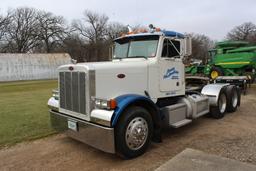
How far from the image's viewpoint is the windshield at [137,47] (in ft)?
16.7

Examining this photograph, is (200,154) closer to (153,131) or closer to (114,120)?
(153,131)

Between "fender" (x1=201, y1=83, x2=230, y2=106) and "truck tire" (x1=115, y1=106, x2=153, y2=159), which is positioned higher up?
"fender" (x1=201, y1=83, x2=230, y2=106)

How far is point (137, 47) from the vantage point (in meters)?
5.27

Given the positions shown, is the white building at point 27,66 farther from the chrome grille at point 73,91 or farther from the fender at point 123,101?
the fender at point 123,101

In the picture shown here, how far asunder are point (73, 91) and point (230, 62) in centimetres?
1411

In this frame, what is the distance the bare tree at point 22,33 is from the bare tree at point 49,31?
1.26m

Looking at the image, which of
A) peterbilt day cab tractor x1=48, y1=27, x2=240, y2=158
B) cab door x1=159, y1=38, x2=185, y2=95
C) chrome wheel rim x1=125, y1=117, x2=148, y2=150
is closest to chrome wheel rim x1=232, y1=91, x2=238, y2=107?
peterbilt day cab tractor x1=48, y1=27, x2=240, y2=158

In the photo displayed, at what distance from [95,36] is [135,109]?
55.0m

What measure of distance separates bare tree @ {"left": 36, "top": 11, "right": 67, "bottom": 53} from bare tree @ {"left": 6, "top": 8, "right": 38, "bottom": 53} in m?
1.26

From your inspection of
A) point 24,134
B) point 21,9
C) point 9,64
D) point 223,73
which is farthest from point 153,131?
point 21,9

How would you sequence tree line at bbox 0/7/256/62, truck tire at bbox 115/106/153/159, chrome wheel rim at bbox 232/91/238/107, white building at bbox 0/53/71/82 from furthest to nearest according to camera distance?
tree line at bbox 0/7/256/62
white building at bbox 0/53/71/82
chrome wheel rim at bbox 232/91/238/107
truck tire at bbox 115/106/153/159

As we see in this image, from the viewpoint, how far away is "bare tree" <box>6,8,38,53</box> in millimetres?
49250

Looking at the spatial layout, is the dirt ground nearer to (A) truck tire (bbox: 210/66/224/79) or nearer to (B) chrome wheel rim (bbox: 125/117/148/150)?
(B) chrome wheel rim (bbox: 125/117/148/150)

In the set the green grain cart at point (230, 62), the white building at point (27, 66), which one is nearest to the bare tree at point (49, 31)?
the white building at point (27, 66)
